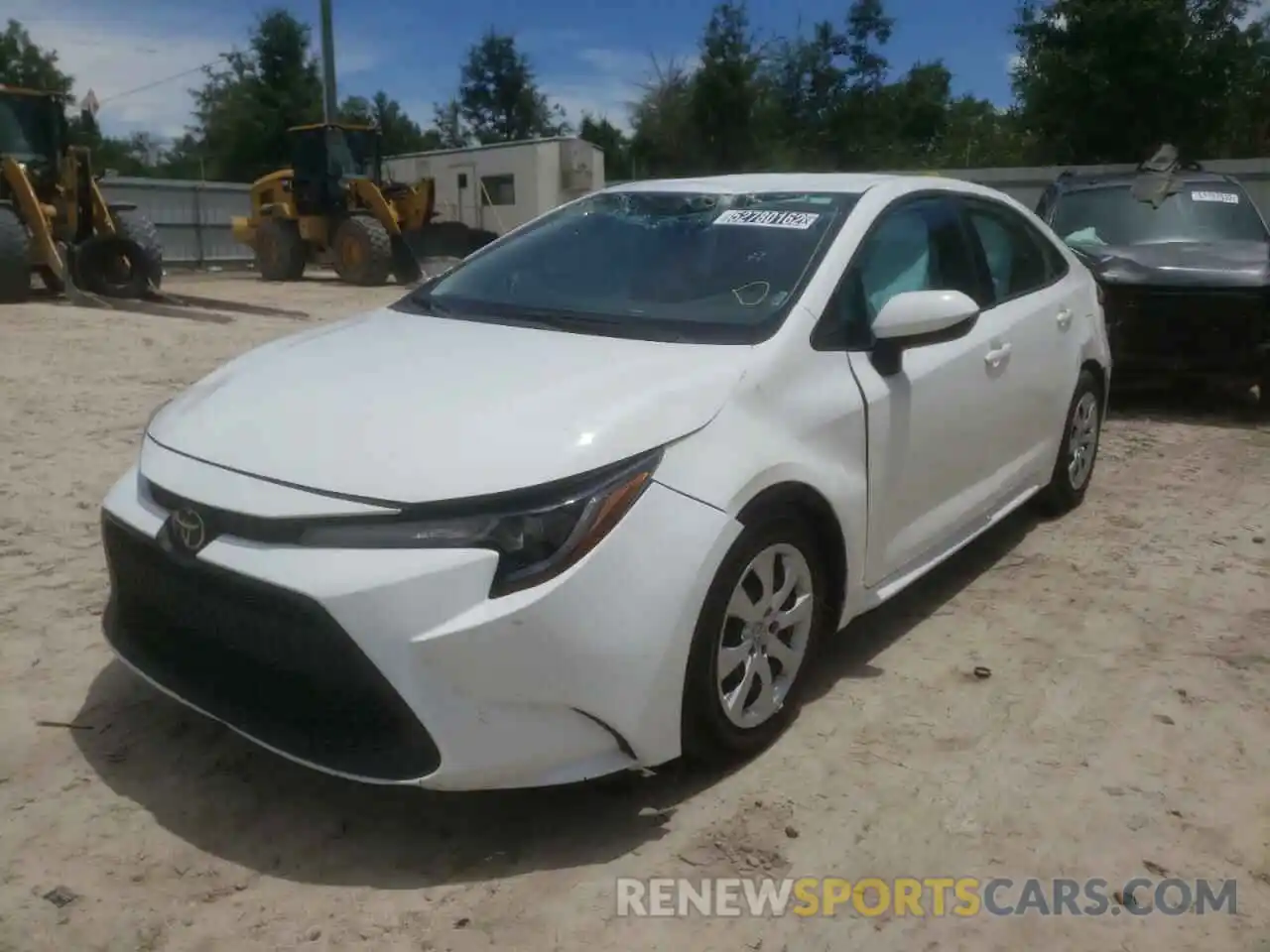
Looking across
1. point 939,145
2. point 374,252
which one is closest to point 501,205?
point 374,252

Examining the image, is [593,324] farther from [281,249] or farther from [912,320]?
[281,249]

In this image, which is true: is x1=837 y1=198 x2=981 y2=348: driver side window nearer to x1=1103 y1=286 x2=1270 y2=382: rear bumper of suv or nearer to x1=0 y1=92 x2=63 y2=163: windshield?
x1=1103 y1=286 x2=1270 y2=382: rear bumper of suv

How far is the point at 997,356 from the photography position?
161 inches

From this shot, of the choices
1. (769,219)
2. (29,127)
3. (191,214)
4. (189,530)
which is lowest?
(189,530)

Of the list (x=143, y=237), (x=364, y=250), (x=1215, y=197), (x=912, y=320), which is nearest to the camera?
(x=912, y=320)

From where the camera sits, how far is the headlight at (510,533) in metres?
2.44

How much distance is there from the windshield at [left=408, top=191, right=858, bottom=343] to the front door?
240mm

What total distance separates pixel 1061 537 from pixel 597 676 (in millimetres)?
3209

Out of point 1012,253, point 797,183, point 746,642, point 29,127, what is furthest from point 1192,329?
point 29,127

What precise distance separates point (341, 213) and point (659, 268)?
16385mm

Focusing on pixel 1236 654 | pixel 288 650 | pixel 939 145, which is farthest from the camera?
pixel 939 145

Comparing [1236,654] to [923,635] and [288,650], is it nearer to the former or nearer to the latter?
[923,635]

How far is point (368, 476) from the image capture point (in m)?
2.50

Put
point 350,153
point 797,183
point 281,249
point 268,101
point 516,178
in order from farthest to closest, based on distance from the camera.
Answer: point 268,101 → point 516,178 → point 281,249 → point 350,153 → point 797,183
